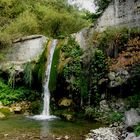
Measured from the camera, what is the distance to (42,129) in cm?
1373

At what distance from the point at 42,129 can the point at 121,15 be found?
7.08 metres

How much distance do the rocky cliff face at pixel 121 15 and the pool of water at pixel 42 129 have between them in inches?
204

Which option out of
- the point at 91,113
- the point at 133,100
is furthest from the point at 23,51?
the point at 133,100

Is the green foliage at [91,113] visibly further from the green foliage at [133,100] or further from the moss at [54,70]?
the moss at [54,70]

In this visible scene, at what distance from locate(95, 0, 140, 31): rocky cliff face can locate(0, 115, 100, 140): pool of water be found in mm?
5176

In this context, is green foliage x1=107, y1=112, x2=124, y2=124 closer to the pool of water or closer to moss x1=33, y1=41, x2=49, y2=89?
the pool of water

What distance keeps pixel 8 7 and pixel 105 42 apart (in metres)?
11.3

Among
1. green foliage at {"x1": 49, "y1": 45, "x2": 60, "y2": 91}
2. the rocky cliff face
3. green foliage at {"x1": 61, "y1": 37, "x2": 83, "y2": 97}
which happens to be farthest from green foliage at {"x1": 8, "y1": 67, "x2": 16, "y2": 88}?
the rocky cliff face

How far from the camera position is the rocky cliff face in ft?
55.0

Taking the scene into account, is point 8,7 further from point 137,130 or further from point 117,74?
point 137,130

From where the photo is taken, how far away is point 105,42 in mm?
17078

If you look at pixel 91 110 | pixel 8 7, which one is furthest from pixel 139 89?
pixel 8 7

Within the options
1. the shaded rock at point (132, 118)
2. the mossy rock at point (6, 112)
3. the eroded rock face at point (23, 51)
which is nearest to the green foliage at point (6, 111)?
the mossy rock at point (6, 112)

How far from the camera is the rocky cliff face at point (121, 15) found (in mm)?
16766
